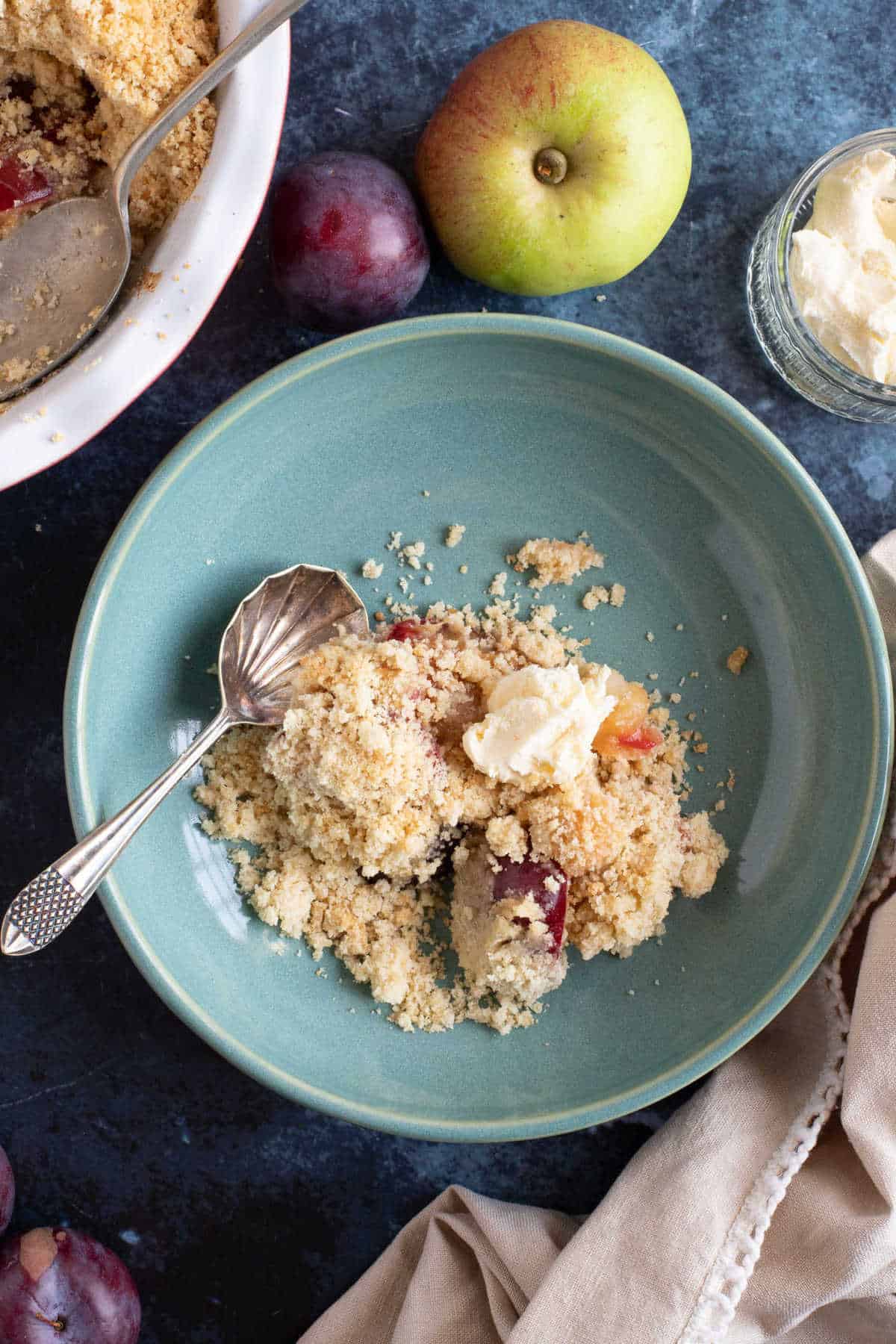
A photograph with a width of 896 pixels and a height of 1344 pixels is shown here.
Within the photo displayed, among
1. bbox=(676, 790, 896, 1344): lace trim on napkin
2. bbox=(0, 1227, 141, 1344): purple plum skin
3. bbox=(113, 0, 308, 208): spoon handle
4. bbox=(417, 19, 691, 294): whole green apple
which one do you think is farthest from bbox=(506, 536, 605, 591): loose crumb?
bbox=(0, 1227, 141, 1344): purple plum skin

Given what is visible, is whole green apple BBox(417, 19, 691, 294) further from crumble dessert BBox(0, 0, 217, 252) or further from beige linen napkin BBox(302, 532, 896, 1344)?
beige linen napkin BBox(302, 532, 896, 1344)

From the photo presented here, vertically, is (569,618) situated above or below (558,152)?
below

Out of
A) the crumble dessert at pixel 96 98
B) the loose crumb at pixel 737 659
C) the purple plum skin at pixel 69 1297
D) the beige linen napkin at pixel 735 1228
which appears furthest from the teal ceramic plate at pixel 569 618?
the purple plum skin at pixel 69 1297

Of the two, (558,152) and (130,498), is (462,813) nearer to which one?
(130,498)

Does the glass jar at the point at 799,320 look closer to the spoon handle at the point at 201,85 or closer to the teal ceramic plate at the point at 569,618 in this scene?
the teal ceramic plate at the point at 569,618

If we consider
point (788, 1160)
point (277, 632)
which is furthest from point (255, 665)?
point (788, 1160)

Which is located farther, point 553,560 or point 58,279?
point 553,560

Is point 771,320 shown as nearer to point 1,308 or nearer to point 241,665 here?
point 241,665
